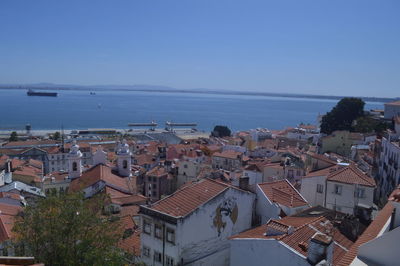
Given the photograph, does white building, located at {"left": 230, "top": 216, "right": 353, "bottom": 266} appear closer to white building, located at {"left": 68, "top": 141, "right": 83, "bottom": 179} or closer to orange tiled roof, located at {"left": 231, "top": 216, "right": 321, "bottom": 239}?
orange tiled roof, located at {"left": 231, "top": 216, "right": 321, "bottom": 239}

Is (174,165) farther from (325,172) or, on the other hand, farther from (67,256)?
(67,256)

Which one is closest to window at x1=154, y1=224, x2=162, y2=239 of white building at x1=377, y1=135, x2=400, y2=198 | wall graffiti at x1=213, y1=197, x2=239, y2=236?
wall graffiti at x1=213, y1=197, x2=239, y2=236

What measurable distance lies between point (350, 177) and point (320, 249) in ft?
34.2

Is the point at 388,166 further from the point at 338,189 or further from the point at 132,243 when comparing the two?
the point at 132,243

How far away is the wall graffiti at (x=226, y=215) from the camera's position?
1697 cm

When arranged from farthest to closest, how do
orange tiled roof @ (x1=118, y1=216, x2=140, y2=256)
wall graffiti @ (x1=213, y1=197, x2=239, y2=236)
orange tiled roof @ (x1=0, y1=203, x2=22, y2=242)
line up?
orange tiled roof @ (x1=0, y1=203, x2=22, y2=242) < orange tiled roof @ (x1=118, y1=216, x2=140, y2=256) < wall graffiti @ (x1=213, y1=197, x2=239, y2=236)

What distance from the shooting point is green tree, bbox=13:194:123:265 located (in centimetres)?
1130

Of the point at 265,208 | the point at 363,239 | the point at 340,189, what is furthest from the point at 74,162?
the point at 363,239

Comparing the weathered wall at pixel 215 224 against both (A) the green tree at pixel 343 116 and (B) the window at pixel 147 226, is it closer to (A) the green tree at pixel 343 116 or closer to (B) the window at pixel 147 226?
(B) the window at pixel 147 226

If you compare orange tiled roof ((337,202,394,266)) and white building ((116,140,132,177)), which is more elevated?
orange tiled roof ((337,202,394,266))

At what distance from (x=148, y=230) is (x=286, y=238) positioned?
20.6 ft

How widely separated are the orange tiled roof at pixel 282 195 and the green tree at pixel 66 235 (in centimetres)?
892

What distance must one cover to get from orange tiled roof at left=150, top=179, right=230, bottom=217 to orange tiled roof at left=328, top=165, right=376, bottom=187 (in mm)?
7130

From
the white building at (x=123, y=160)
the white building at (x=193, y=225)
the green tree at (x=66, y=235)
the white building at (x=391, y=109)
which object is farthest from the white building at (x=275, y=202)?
the white building at (x=391, y=109)
